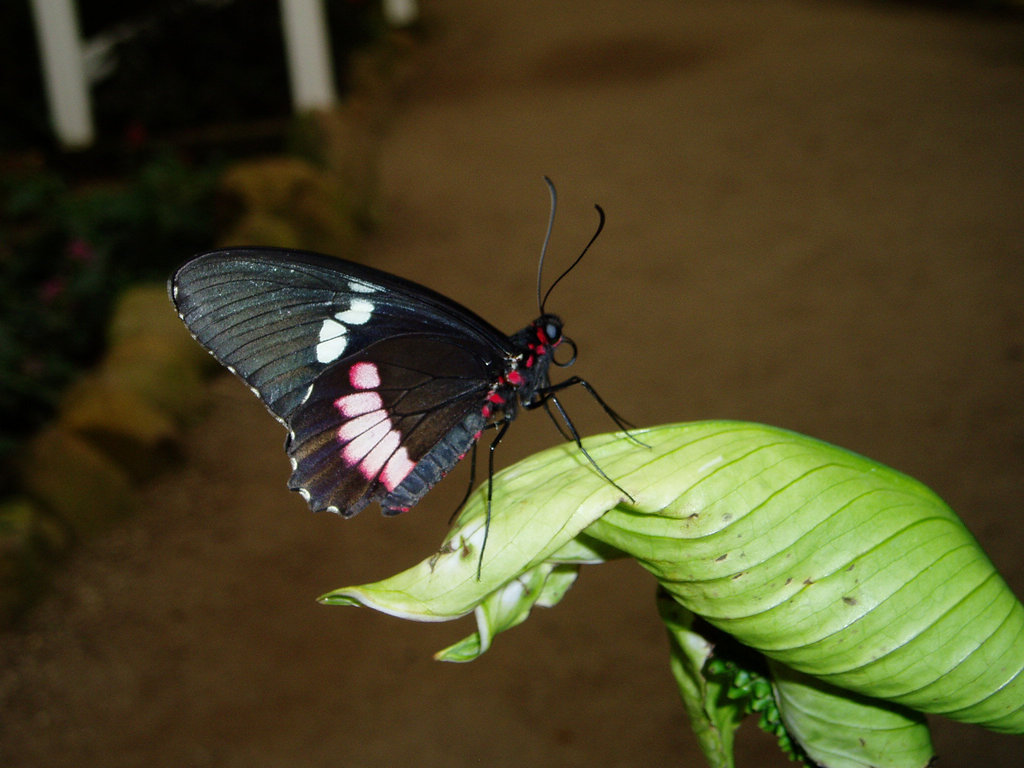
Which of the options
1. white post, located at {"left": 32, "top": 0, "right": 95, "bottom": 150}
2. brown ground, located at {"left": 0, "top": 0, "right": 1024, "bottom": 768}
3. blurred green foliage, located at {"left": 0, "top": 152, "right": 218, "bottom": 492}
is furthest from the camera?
white post, located at {"left": 32, "top": 0, "right": 95, "bottom": 150}

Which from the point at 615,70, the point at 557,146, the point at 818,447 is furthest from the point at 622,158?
the point at 818,447

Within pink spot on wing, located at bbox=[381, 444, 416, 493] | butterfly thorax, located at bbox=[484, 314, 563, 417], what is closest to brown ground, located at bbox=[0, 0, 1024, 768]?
butterfly thorax, located at bbox=[484, 314, 563, 417]

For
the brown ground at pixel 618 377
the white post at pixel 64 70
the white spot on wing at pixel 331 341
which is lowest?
the brown ground at pixel 618 377

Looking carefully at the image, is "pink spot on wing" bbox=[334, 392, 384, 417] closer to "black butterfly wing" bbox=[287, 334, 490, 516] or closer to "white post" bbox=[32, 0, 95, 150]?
"black butterfly wing" bbox=[287, 334, 490, 516]

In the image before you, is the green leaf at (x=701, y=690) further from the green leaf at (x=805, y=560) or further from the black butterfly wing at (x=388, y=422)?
the black butterfly wing at (x=388, y=422)

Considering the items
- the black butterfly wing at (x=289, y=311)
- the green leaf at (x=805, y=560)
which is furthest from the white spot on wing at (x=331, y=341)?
the green leaf at (x=805, y=560)

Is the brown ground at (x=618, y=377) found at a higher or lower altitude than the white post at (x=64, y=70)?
lower

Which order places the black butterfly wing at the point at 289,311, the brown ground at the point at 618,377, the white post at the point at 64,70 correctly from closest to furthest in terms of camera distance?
the black butterfly wing at the point at 289,311, the brown ground at the point at 618,377, the white post at the point at 64,70

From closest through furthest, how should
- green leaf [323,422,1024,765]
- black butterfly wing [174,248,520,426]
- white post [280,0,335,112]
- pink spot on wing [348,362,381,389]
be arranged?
green leaf [323,422,1024,765], black butterfly wing [174,248,520,426], pink spot on wing [348,362,381,389], white post [280,0,335,112]
